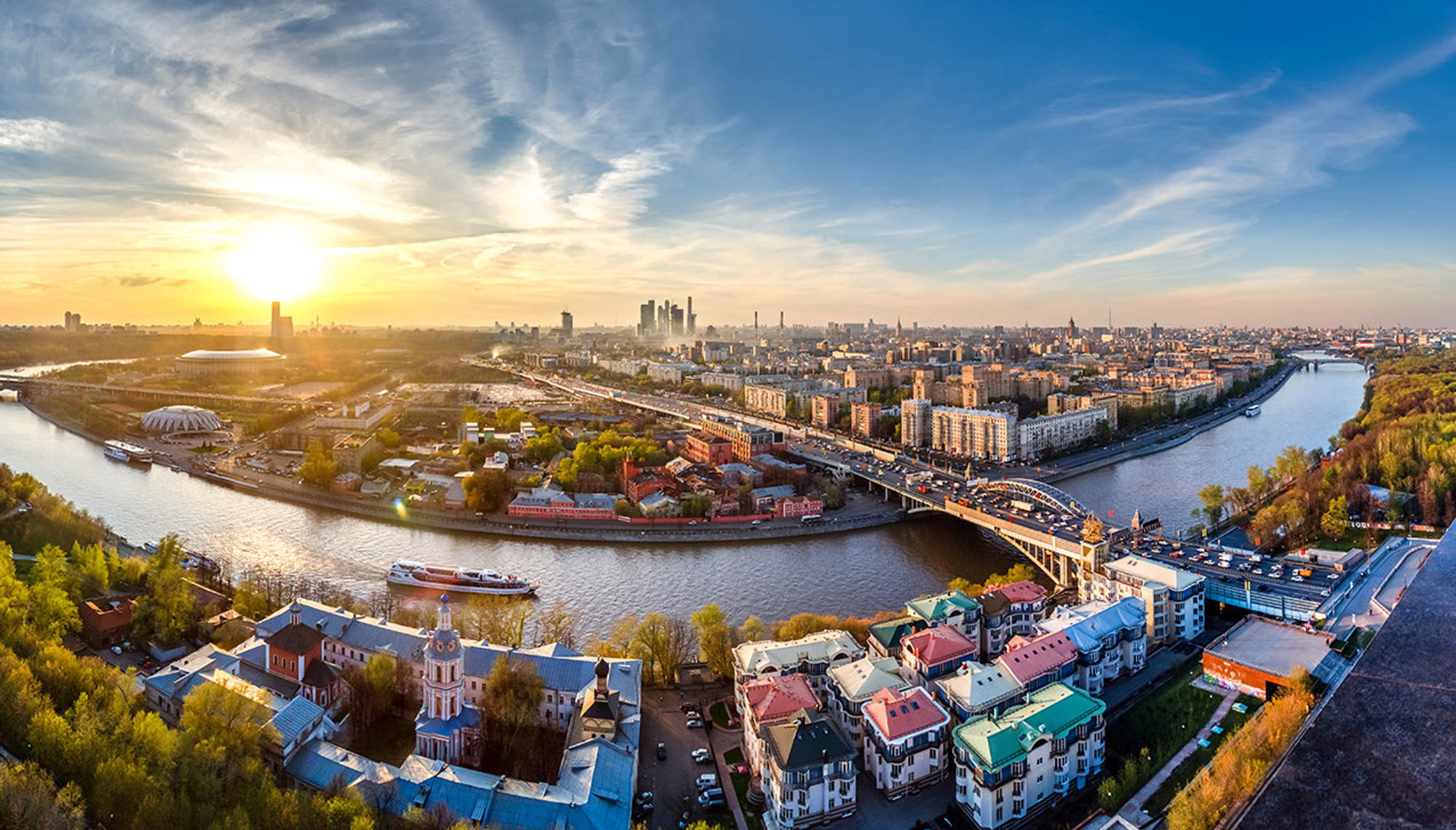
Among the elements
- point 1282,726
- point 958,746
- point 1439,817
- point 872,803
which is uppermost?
point 1439,817

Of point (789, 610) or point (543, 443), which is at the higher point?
point (543, 443)

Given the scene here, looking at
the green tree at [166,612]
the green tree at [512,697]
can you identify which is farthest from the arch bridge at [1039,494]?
the green tree at [166,612]

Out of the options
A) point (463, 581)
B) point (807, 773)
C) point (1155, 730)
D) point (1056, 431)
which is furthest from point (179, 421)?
point (1155, 730)

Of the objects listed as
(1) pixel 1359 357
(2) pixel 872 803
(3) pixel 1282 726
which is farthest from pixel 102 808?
(1) pixel 1359 357

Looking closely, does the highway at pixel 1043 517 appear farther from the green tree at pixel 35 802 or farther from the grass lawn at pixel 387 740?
the green tree at pixel 35 802

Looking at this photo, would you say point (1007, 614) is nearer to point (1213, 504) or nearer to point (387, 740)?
point (387, 740)

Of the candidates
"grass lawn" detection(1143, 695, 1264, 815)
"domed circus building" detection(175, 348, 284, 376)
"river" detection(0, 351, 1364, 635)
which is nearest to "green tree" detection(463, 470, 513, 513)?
"river" detection(0, 351, 1364, 635)

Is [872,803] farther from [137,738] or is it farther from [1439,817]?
[1439,817]

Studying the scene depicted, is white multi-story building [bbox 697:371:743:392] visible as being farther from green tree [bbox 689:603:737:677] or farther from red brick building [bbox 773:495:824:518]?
green tree [bbox 689:603:737:677]
